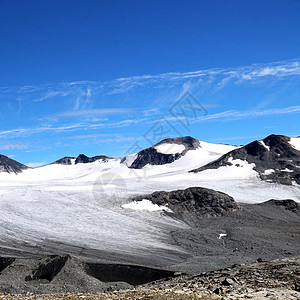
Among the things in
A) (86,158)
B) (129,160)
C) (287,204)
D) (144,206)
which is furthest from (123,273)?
(86,158)

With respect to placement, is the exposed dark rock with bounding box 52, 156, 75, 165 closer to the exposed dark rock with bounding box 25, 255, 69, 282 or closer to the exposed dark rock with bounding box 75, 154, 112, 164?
the exposed dark rock with bounding box 75, 154, 112, 164

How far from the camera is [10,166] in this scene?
16250cm

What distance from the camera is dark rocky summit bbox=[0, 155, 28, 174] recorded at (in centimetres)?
15825

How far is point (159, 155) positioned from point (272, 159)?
180ft

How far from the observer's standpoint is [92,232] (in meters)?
38.9

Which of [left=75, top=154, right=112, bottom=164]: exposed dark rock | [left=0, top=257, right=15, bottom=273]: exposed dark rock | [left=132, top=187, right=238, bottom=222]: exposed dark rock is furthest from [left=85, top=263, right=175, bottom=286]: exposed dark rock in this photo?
[left=75, top=154, right=112, bottom=164]: exposed dark rock

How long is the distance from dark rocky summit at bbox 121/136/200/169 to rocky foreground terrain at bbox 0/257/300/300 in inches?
4824

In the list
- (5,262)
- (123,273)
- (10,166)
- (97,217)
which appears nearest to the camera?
(123,273)

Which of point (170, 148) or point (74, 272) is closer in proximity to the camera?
point (74, 272)

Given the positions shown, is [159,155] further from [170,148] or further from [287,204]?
[287,204]

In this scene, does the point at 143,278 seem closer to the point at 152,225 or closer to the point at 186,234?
the point at 186,234

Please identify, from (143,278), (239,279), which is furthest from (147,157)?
(239,279)

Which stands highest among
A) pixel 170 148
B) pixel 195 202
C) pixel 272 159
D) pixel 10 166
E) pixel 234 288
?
pixel 170 148

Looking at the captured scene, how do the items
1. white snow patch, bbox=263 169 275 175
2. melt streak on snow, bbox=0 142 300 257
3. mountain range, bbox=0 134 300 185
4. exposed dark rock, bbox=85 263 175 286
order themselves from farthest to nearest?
white snow patch, bbox=263 169 275 175 < mountain range, bbox=0 134 300 185 < melt streak on snow, bbox=0 142 300 257 < exposed dark rock, bbox=85 263 175 286
